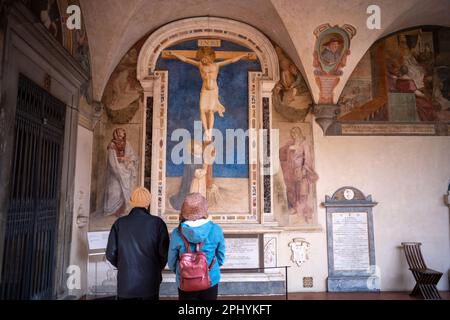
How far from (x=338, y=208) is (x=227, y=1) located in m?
4.79

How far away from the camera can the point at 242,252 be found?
6.89 metres

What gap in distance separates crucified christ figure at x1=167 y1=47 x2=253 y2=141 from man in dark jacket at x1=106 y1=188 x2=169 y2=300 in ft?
14.0

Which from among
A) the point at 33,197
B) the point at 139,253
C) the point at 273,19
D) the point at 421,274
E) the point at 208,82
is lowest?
the point at 421,274

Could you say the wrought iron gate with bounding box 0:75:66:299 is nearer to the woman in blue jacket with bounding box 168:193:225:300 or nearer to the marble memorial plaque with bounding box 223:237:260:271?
the woman in blue jacket with bounding box 168:193:225:300

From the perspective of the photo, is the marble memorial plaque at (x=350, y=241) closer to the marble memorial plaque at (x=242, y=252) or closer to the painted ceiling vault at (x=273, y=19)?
the marble memorial plaque at (x=242, y=252)

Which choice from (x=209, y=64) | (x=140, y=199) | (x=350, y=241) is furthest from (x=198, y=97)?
(x=140, y=199)

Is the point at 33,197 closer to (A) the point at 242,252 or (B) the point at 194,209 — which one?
(B) the point at 194,209

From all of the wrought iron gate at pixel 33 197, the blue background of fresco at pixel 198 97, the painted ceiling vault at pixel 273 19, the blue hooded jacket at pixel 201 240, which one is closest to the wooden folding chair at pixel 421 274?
the painted ceiling vault at pixel 273 19

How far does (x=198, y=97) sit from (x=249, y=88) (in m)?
1.12

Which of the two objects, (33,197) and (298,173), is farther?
(298,173)

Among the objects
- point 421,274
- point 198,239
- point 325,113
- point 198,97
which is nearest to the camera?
point 198,239

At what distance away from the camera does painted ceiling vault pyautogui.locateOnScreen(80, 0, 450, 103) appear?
6.47 metres
